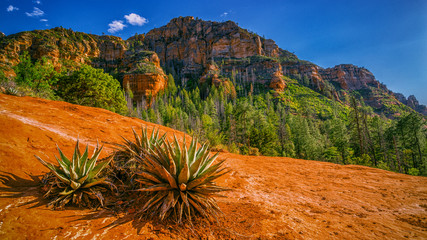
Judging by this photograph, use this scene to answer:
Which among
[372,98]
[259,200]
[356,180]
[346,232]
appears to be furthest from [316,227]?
[372,98]

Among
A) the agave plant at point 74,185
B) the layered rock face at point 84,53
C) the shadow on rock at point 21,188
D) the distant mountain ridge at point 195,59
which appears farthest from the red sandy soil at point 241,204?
the distant mountain ridge at point 195,59

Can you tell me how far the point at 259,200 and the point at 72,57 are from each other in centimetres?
9388

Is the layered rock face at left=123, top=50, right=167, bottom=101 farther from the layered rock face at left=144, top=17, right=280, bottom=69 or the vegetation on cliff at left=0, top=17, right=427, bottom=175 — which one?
the layered rock face at left=144, top=17, right=280, bottom=69

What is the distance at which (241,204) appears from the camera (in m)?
3.26

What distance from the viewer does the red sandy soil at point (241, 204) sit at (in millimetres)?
1844

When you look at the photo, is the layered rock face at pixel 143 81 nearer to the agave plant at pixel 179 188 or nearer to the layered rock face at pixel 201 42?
the layered rock face at pixel 201 42

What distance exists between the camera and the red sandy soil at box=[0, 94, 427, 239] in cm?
184

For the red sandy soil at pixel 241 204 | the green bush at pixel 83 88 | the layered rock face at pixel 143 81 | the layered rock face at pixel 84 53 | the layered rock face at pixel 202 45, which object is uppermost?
the layered rock face at pixel 202 45

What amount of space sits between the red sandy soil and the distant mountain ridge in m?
55.4

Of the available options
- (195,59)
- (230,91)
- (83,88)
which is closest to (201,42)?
(195,59)

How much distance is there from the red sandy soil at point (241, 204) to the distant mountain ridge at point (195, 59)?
2183 inches

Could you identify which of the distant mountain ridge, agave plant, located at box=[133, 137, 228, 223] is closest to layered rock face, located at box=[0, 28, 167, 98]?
the distant mountain ridge

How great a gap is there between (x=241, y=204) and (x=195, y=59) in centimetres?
12294

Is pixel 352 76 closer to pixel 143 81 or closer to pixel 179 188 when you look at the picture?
pixel 143 81
